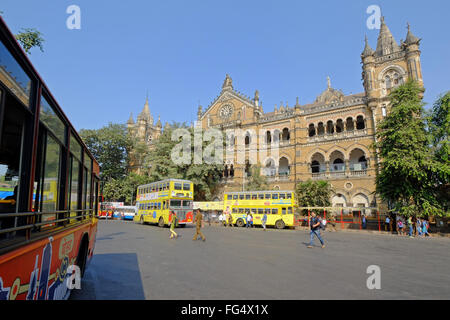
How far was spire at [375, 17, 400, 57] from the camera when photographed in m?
30.4

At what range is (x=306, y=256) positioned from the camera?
28.5ft

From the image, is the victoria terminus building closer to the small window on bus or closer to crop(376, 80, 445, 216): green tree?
crop(376, 80, 445, 216): green tree

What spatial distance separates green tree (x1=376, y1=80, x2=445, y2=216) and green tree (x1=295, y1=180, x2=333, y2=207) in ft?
15.8

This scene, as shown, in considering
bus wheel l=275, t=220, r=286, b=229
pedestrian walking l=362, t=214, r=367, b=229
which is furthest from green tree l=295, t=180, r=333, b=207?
bus wheel l=275, t=220, r=286, b=229

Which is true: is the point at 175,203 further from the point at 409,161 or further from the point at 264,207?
the point at 409,161

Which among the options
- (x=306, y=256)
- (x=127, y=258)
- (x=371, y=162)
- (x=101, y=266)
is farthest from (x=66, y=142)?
(x=371, y=162)

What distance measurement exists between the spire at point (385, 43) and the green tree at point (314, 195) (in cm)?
1758

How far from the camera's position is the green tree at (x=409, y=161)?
18.9 meters

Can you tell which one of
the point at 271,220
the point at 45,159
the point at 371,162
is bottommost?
the point at 271,220

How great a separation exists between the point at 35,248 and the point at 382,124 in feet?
79.9

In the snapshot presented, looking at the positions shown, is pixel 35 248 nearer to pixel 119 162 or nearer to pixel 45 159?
pixel 45 159

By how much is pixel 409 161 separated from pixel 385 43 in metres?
19.2

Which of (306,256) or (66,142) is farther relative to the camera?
(306,256)
